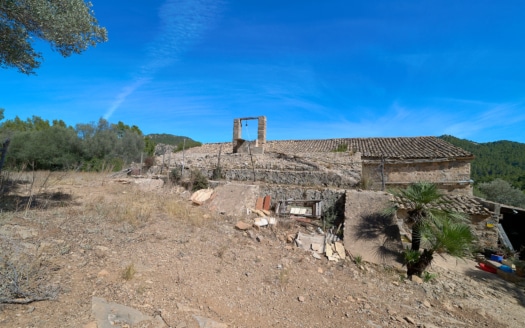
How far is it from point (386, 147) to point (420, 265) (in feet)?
44.6

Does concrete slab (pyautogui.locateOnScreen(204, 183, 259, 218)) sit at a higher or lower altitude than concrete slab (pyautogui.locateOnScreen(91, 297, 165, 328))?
higher

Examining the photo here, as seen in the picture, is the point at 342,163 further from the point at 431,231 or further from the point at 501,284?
the point at 501,284

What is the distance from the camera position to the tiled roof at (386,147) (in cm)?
1569

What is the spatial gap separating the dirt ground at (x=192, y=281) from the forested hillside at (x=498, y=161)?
30537 mm

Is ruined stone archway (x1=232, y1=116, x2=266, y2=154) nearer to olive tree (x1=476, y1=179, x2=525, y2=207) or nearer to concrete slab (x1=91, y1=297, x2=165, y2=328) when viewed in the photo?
concrete slab (x1=91, y1=297, x2=165, y2=328)

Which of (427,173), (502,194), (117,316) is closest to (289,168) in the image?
(117,316)

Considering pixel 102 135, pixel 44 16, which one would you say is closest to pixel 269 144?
pixel 102 135

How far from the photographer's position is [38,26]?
5680 mm

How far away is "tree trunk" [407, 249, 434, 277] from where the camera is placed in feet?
18.7

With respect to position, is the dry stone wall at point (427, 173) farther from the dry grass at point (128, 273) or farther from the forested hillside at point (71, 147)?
the forested hillside at point (71, 147)

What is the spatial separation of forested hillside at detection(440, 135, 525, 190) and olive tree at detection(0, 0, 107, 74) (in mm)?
35450

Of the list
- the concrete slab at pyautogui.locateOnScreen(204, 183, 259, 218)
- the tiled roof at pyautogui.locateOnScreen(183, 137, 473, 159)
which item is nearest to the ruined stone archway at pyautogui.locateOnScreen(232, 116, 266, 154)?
the tiled roof at pyautogui.locateOnScreen(183, 137, 473, 159)

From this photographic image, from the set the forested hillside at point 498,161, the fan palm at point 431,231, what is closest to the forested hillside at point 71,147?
the fan palm at point 431,231

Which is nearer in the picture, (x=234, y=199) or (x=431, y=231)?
(x=431, y=231)
